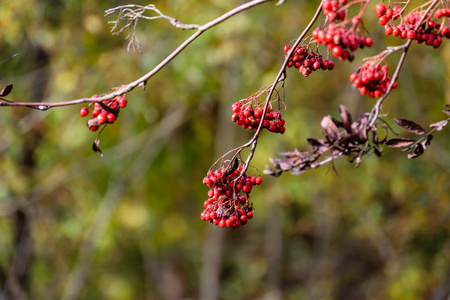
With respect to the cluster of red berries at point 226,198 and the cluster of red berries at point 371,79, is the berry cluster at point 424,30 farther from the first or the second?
the cluster of red berries at point 226,198

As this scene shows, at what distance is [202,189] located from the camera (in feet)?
20.1

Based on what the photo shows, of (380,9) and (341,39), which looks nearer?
(341,39)

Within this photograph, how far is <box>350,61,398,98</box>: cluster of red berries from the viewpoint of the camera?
1.11 m

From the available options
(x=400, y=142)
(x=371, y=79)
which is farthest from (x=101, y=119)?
(x=400, y=142)

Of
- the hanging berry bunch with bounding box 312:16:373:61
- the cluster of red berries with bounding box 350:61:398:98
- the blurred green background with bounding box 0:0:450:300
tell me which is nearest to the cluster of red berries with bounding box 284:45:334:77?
the cluster of red berries with bounding box 350:61:398:98

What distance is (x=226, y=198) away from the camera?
113 centimetres

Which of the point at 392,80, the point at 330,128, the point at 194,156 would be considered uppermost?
the point at 392,80

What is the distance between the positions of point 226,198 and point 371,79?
42 cm

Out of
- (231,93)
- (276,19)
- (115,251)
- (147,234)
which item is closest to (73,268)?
(147,234)

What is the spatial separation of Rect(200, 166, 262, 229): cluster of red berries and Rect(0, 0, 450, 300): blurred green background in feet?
7.32

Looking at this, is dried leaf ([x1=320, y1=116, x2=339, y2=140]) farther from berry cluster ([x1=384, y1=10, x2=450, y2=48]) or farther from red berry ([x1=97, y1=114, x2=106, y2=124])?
red berry ([x1=97, y1=114, x2=106, y2=124])

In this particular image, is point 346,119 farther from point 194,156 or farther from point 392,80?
point 194,156

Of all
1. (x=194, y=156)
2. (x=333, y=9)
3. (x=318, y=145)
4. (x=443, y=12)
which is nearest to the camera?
(x=333, y=9)

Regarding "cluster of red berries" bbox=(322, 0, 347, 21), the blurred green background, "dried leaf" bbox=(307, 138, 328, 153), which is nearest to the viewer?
"cluster of red berries" bbox=(322, 0, 347, 21)
